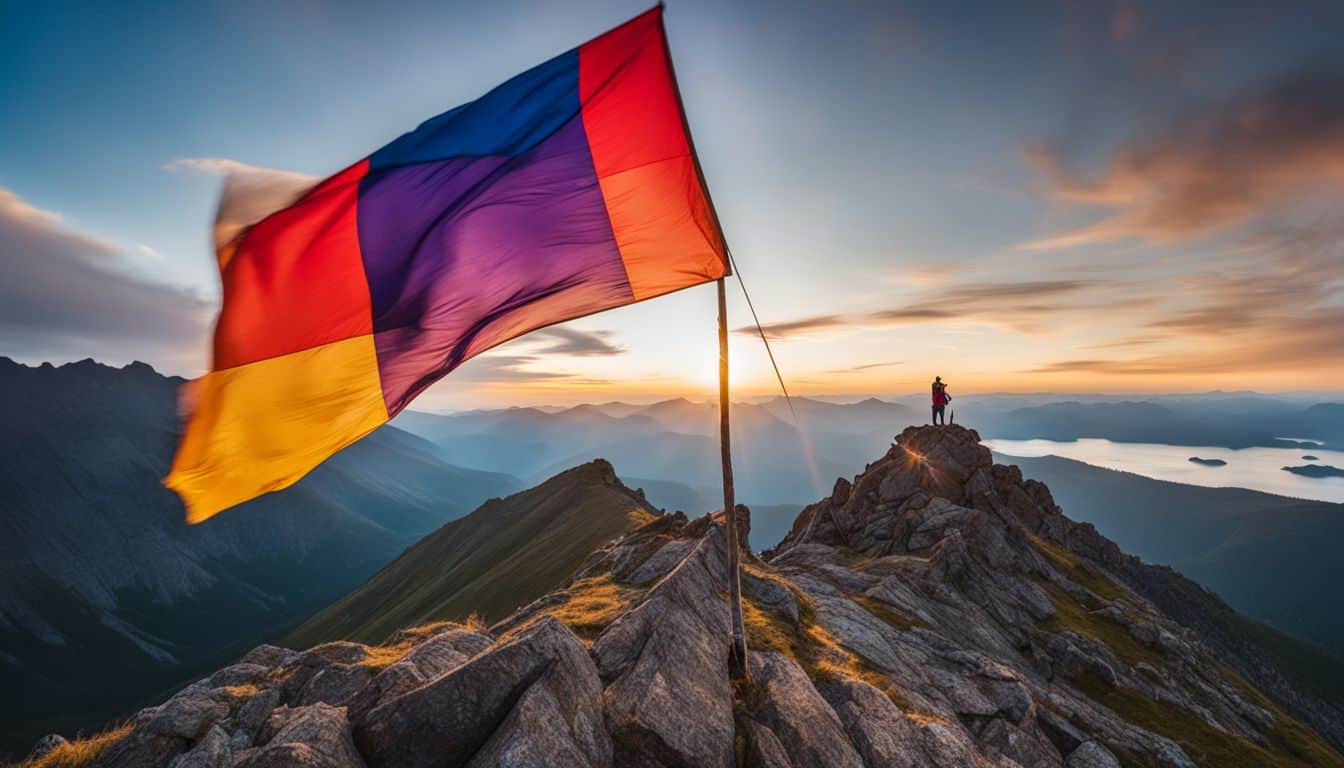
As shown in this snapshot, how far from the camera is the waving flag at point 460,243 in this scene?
1216cm

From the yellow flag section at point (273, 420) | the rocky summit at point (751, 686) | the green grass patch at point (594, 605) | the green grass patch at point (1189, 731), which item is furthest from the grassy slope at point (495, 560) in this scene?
the yellow flag section at point (273, 420)

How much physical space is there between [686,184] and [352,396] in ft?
30.3

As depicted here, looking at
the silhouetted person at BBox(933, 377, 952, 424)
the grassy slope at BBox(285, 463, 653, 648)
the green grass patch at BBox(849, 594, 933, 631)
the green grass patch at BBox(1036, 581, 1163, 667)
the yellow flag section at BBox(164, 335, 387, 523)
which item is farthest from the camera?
the grassy slope at BBox(285, 463, 653, 648)

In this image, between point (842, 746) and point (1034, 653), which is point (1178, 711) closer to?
point (1034, 653)

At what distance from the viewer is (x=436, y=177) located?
42.9ft

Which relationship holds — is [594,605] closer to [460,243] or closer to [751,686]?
[751,686]

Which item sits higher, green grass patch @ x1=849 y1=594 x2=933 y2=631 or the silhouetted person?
the silhouetted person

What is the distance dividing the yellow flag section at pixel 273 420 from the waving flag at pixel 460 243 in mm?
33

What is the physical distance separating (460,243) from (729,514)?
9316mm

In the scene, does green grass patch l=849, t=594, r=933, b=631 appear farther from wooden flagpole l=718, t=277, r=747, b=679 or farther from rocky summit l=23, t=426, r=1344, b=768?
wooden flagpole l=718, t=277, r=747, b=679

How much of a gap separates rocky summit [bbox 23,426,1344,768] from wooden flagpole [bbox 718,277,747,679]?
1.43 ft

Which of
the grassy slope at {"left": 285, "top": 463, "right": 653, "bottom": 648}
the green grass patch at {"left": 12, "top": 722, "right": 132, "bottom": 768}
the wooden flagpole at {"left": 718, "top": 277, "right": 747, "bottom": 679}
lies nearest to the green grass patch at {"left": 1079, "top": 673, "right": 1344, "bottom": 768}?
the wooden flagpole at {"left": 718, "top": 277, "right": 747, "bottom": 679}

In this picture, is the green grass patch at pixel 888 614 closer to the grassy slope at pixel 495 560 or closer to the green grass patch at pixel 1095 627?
the green grass patch at pixel 1095 627

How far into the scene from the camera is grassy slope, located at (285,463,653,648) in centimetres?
7750
